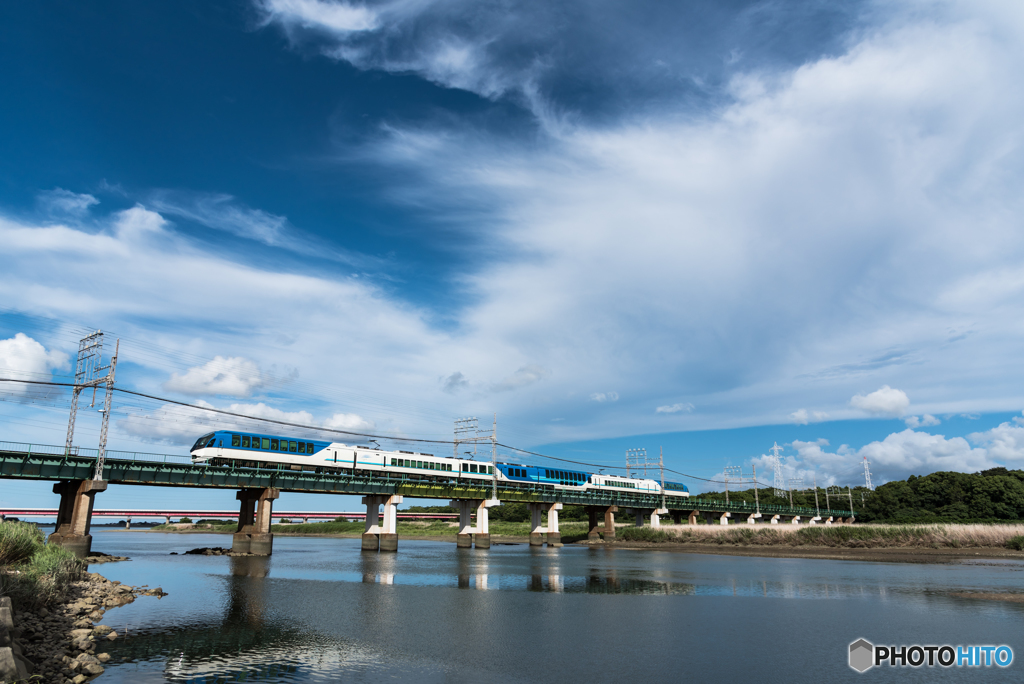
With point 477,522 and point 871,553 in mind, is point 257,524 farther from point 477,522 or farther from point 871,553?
point 871,553

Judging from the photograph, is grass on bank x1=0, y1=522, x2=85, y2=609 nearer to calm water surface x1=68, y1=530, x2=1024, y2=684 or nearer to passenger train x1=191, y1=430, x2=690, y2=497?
calm water surface x1=68, y1=530, x2=1024, y2=684

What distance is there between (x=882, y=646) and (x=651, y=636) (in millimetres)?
7934

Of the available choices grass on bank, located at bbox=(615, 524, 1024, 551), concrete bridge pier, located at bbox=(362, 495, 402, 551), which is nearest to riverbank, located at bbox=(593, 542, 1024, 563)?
grass on bank, located at bbox=(615, 524, 1024, 551)

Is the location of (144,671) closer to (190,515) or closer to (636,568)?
(636,568)

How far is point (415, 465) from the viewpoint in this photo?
82.9 metres

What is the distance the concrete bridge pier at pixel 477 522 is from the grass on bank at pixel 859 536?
33618 mm

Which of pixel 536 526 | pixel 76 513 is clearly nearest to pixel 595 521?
pixel 536 526

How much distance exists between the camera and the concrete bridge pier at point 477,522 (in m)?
88.3

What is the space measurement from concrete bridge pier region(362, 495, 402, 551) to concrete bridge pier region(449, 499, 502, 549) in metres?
12.7

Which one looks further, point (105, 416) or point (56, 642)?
point (105, 416)

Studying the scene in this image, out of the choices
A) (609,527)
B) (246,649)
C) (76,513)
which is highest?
(76,513)

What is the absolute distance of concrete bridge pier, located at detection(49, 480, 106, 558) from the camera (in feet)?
162

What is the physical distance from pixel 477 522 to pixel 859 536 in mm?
53994

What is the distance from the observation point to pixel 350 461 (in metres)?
75.2
